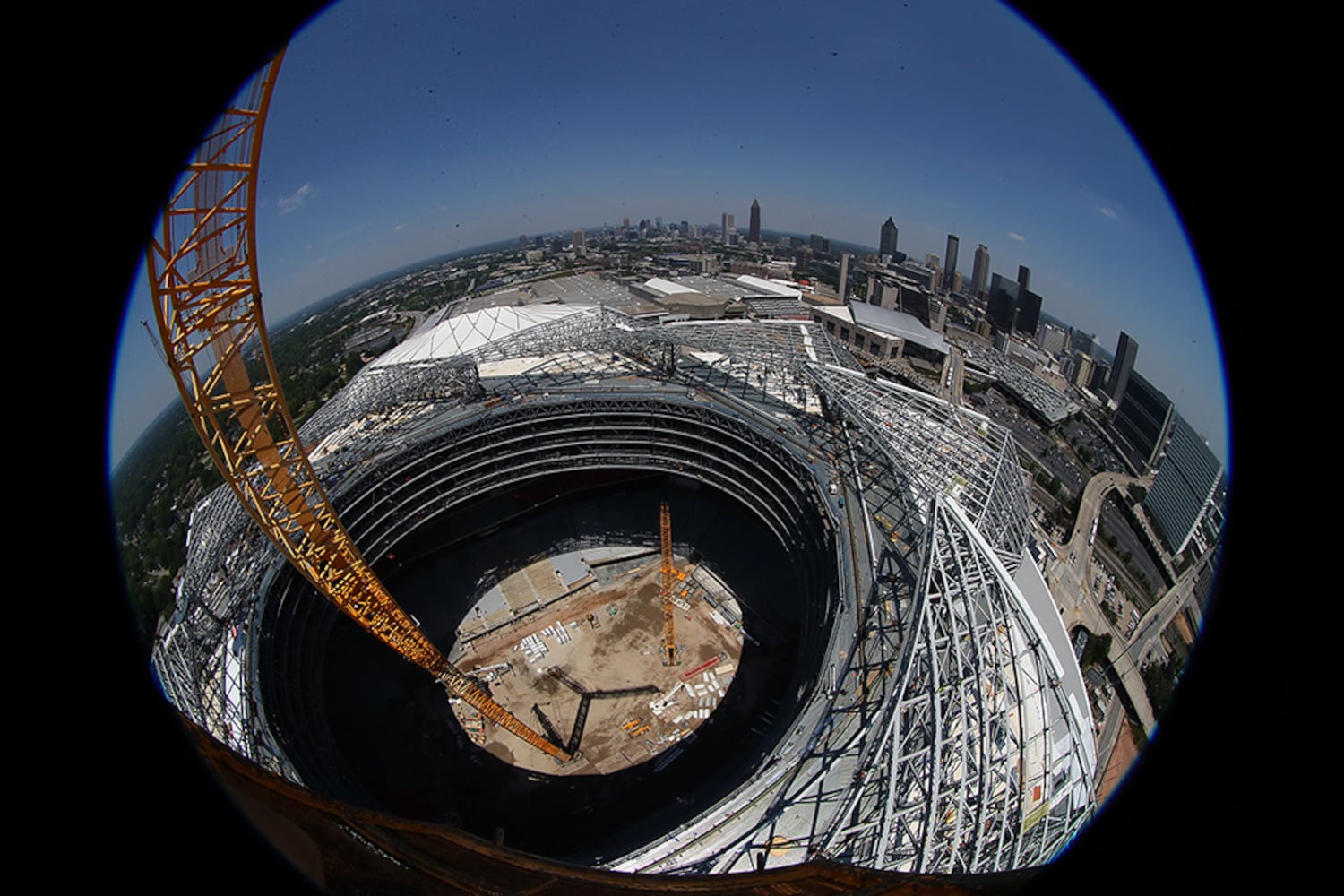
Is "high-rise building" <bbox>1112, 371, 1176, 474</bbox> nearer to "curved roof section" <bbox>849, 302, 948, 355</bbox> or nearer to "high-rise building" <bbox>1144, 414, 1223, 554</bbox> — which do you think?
"high-rise building" <bbox>1144, 414, 1223, 554</bbox>

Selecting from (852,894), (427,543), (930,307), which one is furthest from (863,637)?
(930,307)

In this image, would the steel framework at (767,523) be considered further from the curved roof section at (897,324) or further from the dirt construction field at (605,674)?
the curved roof section at (897,324)

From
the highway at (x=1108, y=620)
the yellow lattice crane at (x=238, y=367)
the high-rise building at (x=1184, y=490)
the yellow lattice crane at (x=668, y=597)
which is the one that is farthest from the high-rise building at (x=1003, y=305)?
the yellow lattice crane at (x=238, y=367)

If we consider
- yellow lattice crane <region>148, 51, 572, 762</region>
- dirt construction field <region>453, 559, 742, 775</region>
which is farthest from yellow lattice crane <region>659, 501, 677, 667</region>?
yellow lattice crane <region>148, 51, 572, 762</region>

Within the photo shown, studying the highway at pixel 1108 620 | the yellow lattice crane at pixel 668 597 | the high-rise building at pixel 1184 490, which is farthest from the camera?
the high-rise building at pixel 1184 490

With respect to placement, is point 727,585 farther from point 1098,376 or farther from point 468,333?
point 1098,376

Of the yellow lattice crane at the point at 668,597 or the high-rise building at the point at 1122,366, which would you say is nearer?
the yellow lattice crane at the point at 668,597

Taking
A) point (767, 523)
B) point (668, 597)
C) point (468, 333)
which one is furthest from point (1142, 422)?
point (468, 333)
